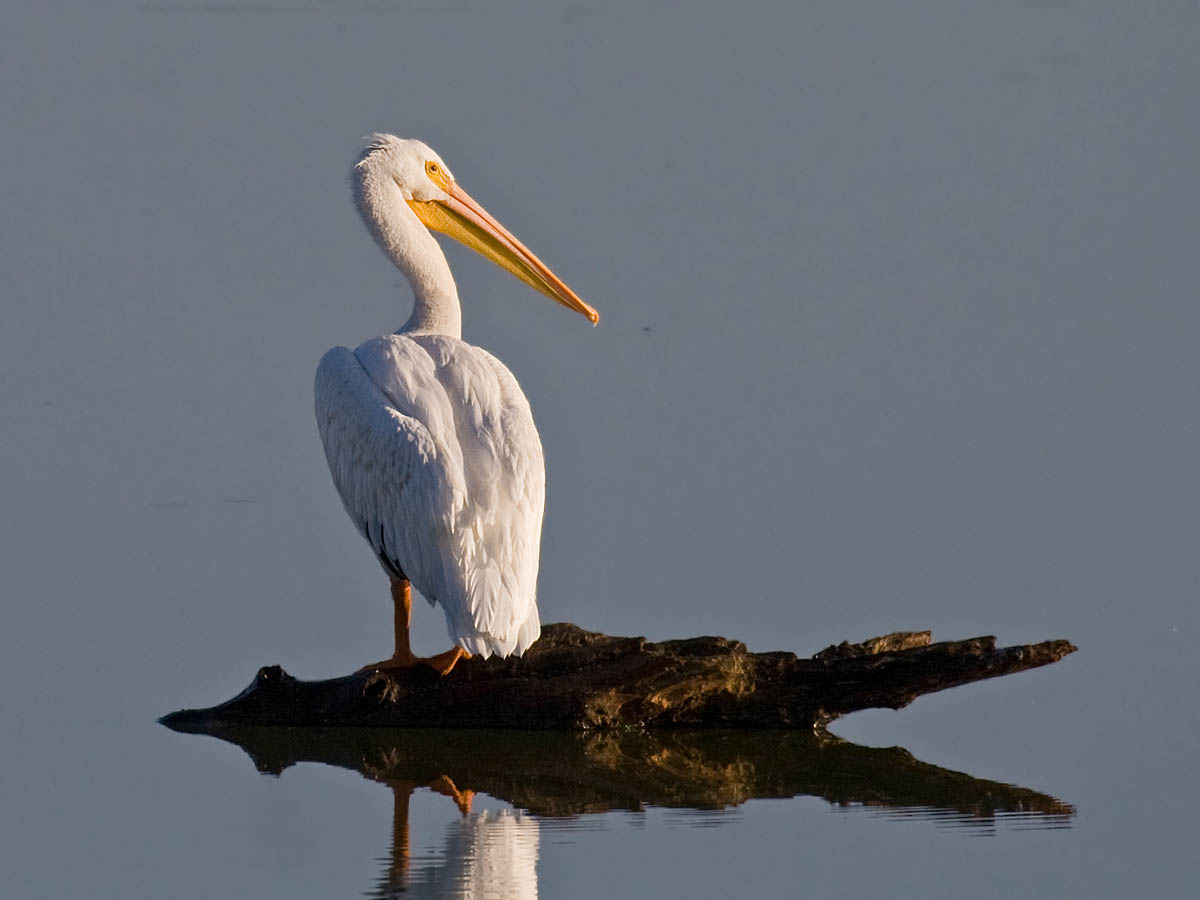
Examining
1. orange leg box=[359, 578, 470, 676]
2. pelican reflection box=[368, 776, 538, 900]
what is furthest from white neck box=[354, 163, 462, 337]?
pelican reflection box=[368, 776, 538, 900]

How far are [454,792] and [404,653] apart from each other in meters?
1.01

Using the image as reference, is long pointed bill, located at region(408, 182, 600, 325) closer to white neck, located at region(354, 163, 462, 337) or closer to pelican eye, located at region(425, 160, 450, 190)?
pelican eye, located at region(425, 160, 450, 190)

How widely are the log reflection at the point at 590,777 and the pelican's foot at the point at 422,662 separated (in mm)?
234

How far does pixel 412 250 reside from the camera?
8.35 meters

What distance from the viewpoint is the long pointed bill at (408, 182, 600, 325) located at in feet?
29.2

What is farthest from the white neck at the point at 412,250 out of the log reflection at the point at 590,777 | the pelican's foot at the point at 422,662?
the log reflection at the point at 590,777

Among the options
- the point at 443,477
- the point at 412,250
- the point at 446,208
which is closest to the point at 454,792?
the point at 443,477

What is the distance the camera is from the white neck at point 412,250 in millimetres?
8250

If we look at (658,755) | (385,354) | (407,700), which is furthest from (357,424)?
(658,755)

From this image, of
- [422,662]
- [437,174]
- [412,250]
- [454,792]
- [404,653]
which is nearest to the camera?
[454,792]

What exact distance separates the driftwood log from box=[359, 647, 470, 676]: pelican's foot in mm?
34

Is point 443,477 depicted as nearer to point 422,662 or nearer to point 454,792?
point 422,662

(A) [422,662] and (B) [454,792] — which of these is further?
(A) [422,662]

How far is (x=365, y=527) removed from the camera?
24.5 ft
